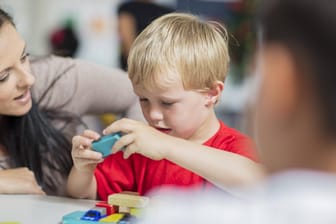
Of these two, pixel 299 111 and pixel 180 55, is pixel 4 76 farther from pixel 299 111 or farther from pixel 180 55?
pixel 299 111

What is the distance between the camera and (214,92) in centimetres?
70

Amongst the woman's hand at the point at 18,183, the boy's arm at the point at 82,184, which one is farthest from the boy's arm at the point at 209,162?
the woman's hand at the point at 18,183

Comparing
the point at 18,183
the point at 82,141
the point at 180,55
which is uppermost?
the point at 180,55

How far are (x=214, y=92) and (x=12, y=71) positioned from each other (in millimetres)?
301

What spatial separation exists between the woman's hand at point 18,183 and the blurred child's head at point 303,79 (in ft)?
1.84

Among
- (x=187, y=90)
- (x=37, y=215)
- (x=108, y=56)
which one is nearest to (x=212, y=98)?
(x=187, y=90)

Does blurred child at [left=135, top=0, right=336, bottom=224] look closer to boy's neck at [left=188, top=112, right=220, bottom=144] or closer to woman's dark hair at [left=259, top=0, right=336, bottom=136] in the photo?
woman's dark hair at [left=259, top=0, right=336, bottom=136]

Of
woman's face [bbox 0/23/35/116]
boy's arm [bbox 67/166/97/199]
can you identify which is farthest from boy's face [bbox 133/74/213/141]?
woman's face [bbox 0/23/35/116]

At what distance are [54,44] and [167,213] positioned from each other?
7.86ft

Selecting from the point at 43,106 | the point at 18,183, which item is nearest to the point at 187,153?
the point at 18,183

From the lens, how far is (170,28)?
2.27ft

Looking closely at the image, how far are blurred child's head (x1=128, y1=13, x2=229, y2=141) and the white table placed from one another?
0.15m

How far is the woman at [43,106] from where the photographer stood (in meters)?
0.82

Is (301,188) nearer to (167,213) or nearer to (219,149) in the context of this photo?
(167,213)
